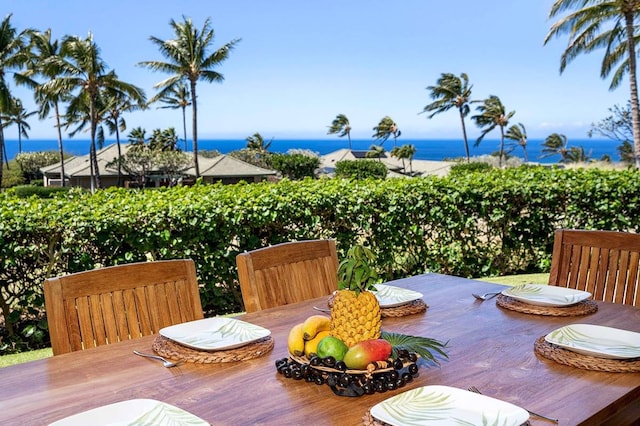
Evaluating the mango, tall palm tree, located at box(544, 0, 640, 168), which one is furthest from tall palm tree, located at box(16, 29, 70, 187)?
the mango

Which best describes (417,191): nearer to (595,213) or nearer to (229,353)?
(595,213)

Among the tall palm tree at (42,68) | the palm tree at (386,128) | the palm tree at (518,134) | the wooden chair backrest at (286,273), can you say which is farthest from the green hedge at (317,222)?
the palm tree at (518,134)

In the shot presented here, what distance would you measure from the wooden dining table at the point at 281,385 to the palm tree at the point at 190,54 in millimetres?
29463

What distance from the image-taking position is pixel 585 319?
74.1 inches

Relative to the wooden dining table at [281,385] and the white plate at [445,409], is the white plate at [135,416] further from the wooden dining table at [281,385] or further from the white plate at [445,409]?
the white plate at [445,409]

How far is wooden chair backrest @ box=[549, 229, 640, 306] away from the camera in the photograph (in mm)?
2299

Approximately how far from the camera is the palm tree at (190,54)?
95.3 ft

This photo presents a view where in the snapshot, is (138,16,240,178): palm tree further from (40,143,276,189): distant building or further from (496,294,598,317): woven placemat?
(496,294,598,317): woven placemat

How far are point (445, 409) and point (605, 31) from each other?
21836mm

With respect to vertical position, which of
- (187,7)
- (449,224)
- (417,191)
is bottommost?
(449,224)

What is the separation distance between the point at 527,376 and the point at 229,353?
0.77m

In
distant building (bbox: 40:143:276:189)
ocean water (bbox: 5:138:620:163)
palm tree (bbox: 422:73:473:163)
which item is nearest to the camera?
distant building (bbox: 40:143:276:189)

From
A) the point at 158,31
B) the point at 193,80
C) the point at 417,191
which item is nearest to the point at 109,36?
the point at 158,31

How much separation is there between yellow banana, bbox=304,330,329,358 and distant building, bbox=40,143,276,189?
3043 cm
